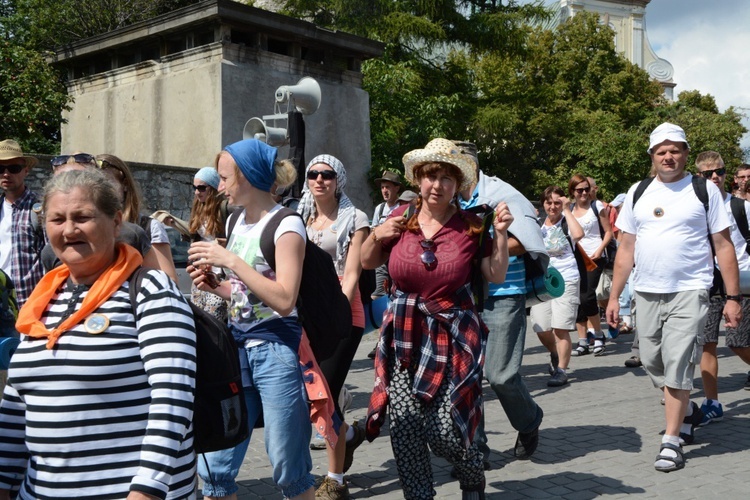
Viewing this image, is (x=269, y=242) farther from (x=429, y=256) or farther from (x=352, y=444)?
(x=352, y=444)

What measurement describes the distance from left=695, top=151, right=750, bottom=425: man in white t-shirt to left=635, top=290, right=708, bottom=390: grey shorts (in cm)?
80

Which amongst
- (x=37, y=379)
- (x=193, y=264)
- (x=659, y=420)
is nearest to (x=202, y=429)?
(x=37, y=379)

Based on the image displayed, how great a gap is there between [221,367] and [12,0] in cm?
2519

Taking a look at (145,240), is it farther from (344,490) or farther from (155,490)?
(344,490)

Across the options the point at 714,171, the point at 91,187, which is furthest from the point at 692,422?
the point at 91,187

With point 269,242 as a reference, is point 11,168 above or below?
above

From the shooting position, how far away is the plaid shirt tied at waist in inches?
173

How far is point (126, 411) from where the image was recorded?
2463mm

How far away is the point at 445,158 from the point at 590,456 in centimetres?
274

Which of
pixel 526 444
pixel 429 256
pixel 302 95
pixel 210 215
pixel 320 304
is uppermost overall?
pixel 302 95

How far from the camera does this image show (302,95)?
9352 mm

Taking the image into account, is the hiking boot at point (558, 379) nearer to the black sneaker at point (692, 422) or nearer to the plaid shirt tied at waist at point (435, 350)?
the black sneaker at point (692, 422)

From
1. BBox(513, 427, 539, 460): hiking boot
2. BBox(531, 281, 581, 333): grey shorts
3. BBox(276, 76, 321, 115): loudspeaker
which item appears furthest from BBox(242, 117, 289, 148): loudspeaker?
BBox(513, 427, 539, 460): hiking boot

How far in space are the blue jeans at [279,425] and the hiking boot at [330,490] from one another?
1.14 m
